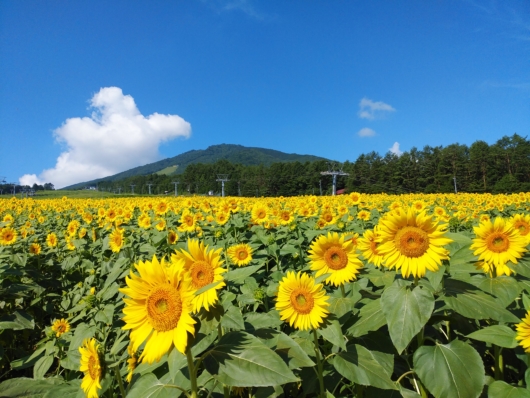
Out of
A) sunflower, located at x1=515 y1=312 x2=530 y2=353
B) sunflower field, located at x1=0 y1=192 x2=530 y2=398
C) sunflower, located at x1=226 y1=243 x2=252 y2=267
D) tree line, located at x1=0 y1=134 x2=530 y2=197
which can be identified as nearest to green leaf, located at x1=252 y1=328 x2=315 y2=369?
sunflower field, located at x1=0 y1=192 x2=530 y2=398

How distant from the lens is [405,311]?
4.82 ft

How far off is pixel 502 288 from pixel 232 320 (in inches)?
60.7

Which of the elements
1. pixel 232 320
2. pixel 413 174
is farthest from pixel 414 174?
pixel 232 320

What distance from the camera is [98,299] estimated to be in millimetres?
3117

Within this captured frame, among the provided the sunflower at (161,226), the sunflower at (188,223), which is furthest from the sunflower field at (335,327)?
the sunflower at (161,226)

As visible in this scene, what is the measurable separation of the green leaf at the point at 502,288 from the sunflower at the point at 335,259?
722mm

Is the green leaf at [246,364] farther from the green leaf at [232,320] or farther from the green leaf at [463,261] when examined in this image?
the green leaf at [463,261]

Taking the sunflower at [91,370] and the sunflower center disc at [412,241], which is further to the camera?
the sunflower center disc at [412,241]

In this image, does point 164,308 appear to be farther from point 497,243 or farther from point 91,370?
point 497,243

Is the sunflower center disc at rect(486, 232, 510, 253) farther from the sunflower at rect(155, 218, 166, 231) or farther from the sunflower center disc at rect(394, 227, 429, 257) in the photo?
the sunflower at rect(155, 218, 166, 231)

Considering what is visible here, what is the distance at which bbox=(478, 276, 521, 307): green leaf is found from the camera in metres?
1.77

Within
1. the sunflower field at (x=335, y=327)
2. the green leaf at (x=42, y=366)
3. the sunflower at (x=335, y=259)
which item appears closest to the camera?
the sunflower field at (x=335, y=327)

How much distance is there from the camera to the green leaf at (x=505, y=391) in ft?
4.54

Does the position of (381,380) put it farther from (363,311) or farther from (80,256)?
(80,256)
